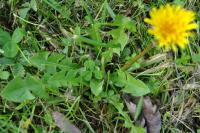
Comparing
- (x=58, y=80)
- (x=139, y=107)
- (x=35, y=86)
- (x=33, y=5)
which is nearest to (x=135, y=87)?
(x=139, y=107)

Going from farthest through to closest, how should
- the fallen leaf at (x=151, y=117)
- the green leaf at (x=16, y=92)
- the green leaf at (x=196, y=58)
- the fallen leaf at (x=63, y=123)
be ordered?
1. the green leaf at (x=196, y=58)
2. the fallen leaf at (x=151, y=117)
3. the fallen leaf at (x=63, y=123)
4. the green leaf at (x=16, y=92)

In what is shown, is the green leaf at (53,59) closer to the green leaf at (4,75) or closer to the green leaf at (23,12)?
the green leaf at (4,75)

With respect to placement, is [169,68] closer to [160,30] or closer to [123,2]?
[123,2]

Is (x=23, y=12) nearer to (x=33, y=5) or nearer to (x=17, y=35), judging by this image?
(x=33, y=5)

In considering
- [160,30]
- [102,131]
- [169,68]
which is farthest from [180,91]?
[160,30]

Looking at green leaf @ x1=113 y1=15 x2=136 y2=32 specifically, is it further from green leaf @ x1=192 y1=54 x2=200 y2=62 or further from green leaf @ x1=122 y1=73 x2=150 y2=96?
green leaf @ x1=192 y1=54 x2=200 y2=62

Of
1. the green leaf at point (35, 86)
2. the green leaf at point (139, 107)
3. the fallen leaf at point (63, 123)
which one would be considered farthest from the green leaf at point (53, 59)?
the green leaf at point (139, 107)

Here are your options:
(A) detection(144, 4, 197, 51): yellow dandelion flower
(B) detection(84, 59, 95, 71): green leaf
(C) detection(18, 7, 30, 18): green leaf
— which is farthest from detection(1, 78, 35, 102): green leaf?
(A) detection(144, 4, 197, 51): yellow dandelion flower

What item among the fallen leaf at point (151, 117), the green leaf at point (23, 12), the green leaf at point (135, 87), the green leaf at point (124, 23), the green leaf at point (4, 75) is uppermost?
the green leaf at point (23, 12)
